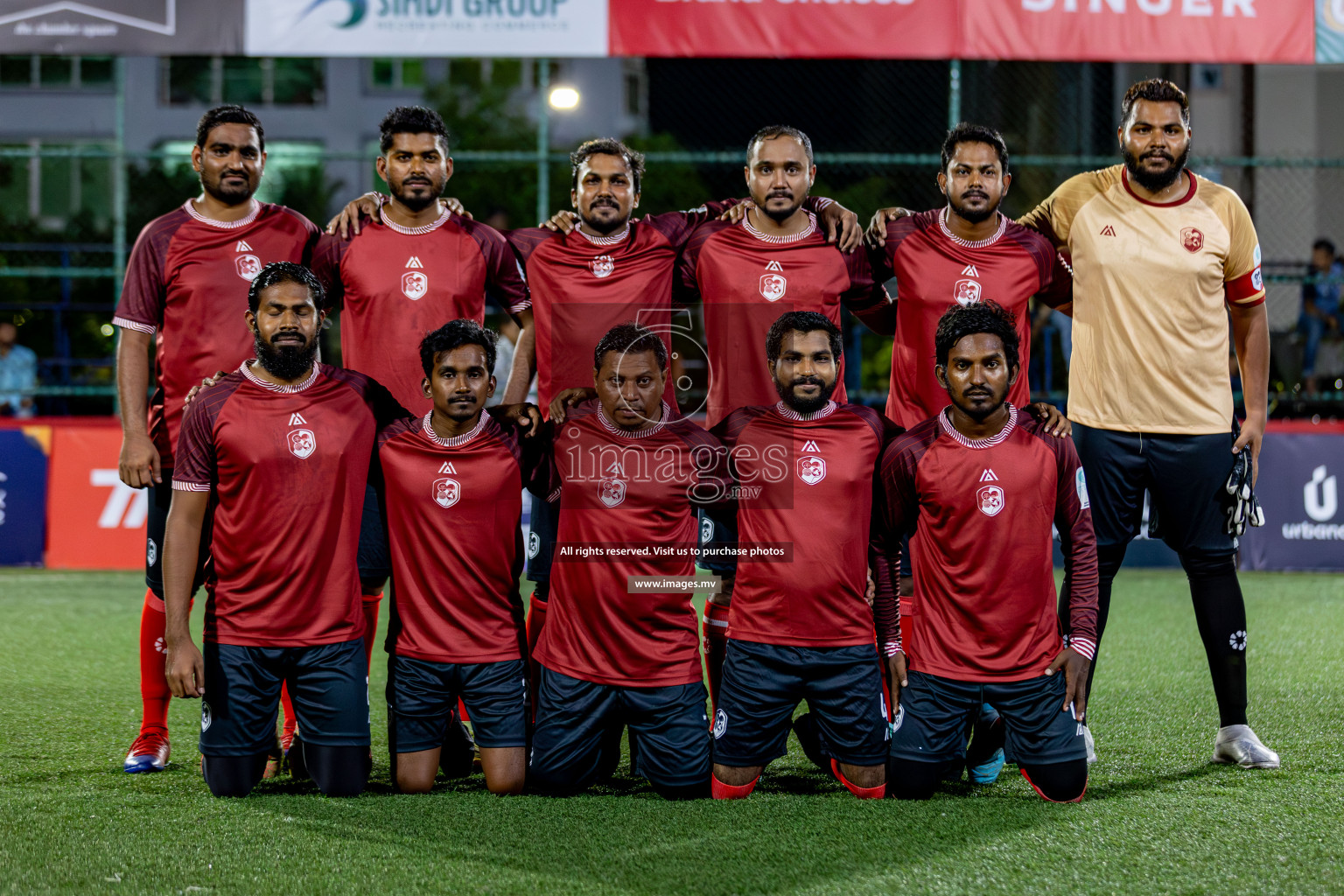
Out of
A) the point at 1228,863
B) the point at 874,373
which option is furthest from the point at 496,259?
the point at 874,373

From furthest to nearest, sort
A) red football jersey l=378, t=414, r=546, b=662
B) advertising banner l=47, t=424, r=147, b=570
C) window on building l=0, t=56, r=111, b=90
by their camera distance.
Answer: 1. window on building l=0, t=56, r=111, b=90
2. advertising banner l=47, t=424, r=147, b=570
3. red football jersey l=378, t=414, r=546, b=662

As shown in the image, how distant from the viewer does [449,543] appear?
13.8ft

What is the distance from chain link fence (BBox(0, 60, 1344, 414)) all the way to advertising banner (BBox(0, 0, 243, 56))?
84 centimetres

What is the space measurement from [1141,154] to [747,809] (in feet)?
8.59

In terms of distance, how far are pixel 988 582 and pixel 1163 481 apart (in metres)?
0.98

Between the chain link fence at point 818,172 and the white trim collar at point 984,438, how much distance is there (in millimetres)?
5748

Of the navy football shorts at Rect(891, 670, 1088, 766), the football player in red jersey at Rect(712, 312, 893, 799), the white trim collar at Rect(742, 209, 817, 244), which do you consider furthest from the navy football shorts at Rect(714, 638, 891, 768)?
the white trim collar at Rect(742, 209, 817, 244)

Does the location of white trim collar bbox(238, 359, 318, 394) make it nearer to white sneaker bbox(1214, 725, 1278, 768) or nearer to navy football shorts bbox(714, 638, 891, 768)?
navy football shorts bbox(714, 638, 891, 768)

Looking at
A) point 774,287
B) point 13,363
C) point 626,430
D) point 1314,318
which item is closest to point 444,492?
point 626,430

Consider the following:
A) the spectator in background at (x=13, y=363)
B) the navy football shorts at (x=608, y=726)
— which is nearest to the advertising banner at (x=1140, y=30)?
the navy football shorts at (x=608, y=726)

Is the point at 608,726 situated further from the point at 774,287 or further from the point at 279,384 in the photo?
the point at 774,287

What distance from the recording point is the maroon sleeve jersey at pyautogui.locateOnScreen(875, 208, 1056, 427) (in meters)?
4.63

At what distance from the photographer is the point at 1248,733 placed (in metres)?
4.53

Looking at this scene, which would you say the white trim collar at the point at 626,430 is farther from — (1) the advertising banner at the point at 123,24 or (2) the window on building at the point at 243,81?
(2) the window on building at the point at 243,81
